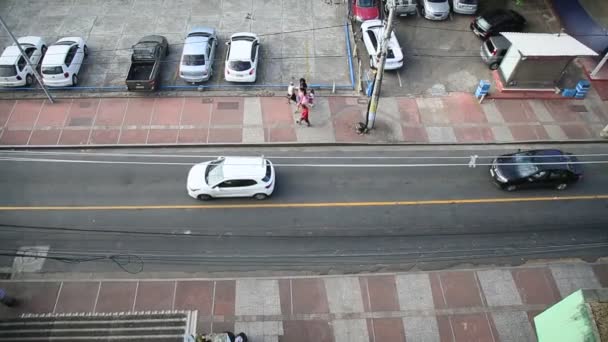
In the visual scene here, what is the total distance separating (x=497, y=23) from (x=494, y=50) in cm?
288

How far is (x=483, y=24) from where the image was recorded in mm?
28000

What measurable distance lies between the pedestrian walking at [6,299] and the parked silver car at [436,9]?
28.9m

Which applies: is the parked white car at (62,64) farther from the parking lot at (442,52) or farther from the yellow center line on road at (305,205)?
the parking lot at (442,52)

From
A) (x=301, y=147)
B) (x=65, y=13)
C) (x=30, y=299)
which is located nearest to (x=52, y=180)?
(x=30, y=299)

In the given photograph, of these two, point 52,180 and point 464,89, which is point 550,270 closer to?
point 464,89

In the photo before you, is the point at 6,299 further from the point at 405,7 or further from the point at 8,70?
the point at 405,7

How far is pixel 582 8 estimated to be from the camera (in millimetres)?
29016

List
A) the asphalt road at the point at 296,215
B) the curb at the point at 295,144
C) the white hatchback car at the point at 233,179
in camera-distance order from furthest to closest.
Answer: the curb at the point at 295,144 → the white hatchback car at the point at 233,179 → the asphalt road at the point at 296,215

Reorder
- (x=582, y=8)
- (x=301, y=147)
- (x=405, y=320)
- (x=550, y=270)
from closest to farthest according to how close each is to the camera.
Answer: (x=405, y=320) → (x=550, y=270) → (x=301, y=147) → (x=582, y=8)

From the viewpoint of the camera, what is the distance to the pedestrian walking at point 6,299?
16.0 metres

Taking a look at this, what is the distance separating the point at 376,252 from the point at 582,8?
24196mm

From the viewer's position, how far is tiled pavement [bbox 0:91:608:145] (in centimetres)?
2286

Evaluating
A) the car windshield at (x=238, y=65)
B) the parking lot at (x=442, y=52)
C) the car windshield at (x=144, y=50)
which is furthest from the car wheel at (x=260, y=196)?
the car windshield at (x=144, y=50)

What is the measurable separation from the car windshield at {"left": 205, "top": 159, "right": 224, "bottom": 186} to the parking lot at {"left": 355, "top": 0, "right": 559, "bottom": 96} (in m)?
11.5
